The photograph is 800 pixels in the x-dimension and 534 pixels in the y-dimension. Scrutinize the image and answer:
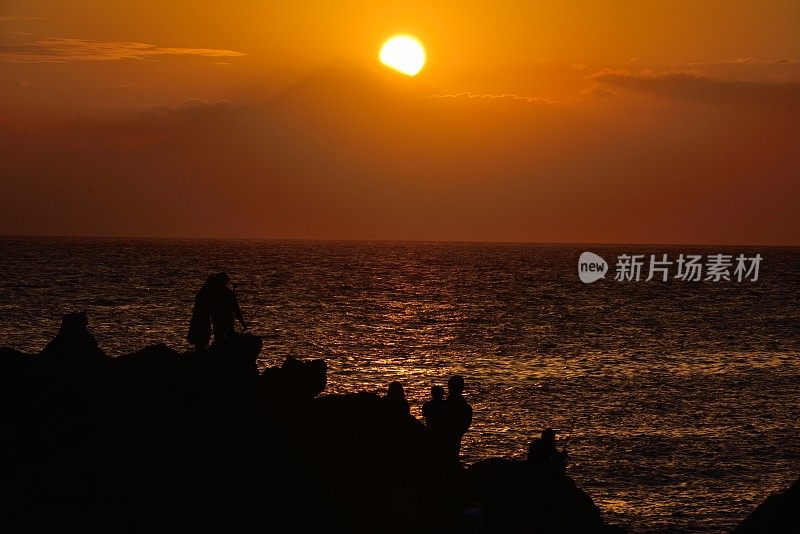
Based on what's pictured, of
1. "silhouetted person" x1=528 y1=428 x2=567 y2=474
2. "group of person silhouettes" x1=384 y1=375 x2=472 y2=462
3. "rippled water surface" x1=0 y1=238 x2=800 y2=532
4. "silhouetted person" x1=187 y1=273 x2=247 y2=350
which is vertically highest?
"silhouetted person" x1=187 y1=273 x2=247 y2=350

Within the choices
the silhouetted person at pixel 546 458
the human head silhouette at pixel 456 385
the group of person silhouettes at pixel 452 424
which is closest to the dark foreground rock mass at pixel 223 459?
the group of person silhouettes at pixel 452 424

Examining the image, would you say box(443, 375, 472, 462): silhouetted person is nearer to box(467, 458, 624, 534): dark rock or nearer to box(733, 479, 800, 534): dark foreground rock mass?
box(467, 458, 624, 534): dark rock

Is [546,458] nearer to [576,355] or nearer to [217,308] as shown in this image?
[217,308]

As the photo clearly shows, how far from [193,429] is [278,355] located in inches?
1547

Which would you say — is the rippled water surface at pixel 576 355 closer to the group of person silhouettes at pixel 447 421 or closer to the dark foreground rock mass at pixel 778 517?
the dark foreground rock mass at pixel 778 517

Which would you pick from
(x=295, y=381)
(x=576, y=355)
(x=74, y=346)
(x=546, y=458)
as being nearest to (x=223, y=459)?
(x=295, y=381)

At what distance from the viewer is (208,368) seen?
18.1m

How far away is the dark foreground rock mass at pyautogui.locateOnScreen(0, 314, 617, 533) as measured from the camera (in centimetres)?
1528

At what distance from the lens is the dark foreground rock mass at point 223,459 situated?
15281 millimetres

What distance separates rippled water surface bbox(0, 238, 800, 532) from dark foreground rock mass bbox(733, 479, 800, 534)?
11.7 meters

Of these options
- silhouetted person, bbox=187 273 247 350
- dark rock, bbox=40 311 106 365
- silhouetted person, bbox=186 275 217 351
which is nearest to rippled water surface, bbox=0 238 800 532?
silhouetted person, bbox=187 273 247 350

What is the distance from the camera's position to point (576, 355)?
2499 inches

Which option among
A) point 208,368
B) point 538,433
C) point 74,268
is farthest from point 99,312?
point 74,268

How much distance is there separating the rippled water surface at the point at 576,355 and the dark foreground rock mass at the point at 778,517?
38.4 ft
